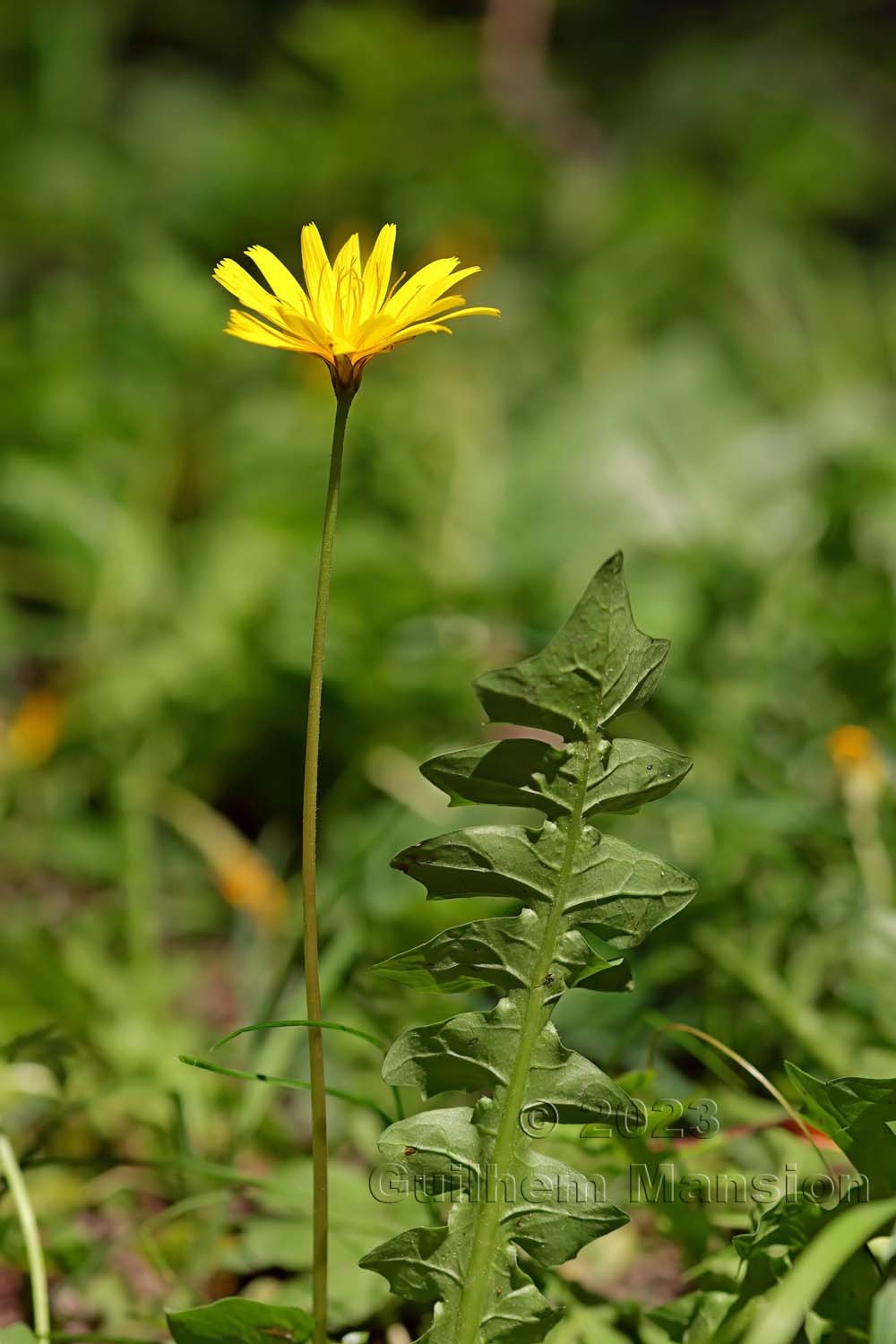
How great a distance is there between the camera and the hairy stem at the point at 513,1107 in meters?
0.60

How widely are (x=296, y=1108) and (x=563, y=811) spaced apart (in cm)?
53

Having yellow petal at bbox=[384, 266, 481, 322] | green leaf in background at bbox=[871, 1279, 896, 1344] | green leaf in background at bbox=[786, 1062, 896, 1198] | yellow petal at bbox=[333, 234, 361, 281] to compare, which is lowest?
green leaf in background at bbox=[871, 1279, 896, 1344]

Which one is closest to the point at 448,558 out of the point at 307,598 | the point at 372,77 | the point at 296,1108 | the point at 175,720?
the point at 307,598

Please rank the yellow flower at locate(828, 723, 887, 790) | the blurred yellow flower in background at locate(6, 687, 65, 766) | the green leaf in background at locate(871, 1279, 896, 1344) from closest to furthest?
the green leaf in background at locate(871, 1279, 896, 1344)
the yellow flower at locate(828, 723, 887, 790)
the blurred yellow flower in background at locate(6, 687, 65, 766)

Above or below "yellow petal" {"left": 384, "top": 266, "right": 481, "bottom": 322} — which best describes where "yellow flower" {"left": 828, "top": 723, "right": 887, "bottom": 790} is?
below

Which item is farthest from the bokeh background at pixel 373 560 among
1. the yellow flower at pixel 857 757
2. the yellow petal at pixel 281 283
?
the yellow petal at pixel 281 283

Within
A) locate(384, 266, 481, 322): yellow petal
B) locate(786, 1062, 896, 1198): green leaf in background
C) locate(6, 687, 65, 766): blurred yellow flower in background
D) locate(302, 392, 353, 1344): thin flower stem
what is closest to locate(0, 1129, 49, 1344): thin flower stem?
locate(302, 392, 353, 1344): thin flower stem

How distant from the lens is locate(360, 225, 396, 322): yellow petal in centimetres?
57

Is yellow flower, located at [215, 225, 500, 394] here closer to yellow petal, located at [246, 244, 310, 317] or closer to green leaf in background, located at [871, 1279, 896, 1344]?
yellow petal, located at [246, 244, 310, 317]

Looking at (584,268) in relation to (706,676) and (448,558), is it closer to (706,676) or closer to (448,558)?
(448,558)

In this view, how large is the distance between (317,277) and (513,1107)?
0.44m

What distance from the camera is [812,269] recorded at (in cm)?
266

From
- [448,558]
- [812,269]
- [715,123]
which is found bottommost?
[448,558]

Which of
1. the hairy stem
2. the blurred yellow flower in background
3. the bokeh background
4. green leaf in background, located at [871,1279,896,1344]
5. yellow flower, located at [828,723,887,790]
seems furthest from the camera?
the blurred yellow flower in background
